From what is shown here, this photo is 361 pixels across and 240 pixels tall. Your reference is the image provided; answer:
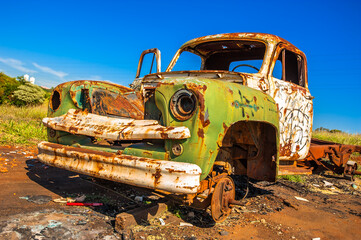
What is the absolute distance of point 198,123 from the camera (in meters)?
2.01

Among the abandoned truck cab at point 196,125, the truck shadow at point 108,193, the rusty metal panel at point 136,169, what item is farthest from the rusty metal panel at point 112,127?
the truck shadow at point 108,193

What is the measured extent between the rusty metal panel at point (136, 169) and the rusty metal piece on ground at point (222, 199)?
15.2 inches

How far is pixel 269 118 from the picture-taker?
8.62 ft

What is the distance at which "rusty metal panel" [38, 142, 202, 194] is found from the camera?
6.28 feet

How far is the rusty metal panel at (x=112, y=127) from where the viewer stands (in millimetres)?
2059

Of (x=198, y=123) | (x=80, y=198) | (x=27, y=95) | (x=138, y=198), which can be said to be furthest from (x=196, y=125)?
(x=27, y=95)

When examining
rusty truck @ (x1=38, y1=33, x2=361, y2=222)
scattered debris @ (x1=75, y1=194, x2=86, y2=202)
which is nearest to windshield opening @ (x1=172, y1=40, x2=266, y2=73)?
rusty truck @ (x1=38, y1=33, x2=361, y2=222)

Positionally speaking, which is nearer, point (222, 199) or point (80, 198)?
point (222, 199)

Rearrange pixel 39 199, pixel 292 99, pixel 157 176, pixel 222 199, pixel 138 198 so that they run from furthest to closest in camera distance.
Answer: pixel 292 99 < pixel 138 198 < pixel 39 199 < pixel 222 199 < pixel 157 176

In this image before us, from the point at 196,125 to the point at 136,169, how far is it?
58 centimetres

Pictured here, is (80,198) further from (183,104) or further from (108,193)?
(183,104)

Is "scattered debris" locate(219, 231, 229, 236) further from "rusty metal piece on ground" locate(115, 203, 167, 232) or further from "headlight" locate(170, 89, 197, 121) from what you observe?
"headlight" locate(170, 89, 197, 121)

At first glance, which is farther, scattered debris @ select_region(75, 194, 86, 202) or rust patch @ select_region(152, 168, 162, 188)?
scattered debris @ select_region(75, 194, 86, 202)

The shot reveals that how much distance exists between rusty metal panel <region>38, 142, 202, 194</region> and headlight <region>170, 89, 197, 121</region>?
0.38 m
